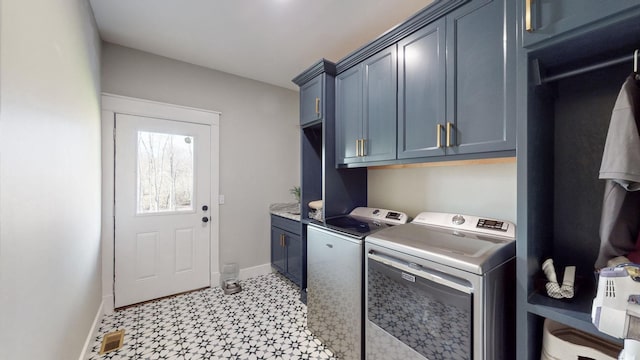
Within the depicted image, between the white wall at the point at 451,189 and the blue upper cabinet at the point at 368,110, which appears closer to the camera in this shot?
the white wall at the point at 451,189

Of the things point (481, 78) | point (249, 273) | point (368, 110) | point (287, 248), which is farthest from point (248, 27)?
point (249, 273)

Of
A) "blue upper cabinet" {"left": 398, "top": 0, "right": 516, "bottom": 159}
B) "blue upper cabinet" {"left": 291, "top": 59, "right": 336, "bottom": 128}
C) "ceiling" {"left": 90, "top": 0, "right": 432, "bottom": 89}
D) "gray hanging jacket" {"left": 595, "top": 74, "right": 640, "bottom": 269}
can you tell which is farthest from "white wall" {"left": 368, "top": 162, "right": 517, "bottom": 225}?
"ceiling" {"left": 90, "top": 0, "right": 432, "bottom": 89}

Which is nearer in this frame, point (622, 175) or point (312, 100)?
point (622, 175)

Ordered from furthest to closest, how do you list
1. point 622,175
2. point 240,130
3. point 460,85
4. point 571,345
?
point 240,130 → point 460,85 → point 571,345 → point 622,175

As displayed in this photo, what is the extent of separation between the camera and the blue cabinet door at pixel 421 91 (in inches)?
58.6

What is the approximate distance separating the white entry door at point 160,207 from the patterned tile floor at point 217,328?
250 mm

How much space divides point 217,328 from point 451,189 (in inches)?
91.5

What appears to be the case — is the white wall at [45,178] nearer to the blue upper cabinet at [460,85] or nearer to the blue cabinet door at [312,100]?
the blue cabinet door at [312,100]

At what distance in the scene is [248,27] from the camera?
219 cm

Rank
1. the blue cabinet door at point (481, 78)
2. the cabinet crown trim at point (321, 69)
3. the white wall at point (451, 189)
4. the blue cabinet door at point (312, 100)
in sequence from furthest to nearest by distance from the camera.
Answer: the blue cabinet door at point (312, 100) < the cabinet crown trim at point (321, 69) < the white wall at point (451, 189) < the blue cabinet door at point (481, 78)

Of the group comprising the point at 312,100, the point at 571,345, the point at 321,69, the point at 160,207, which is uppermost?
the point at 321,69

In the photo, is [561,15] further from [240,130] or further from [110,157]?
[110,157]

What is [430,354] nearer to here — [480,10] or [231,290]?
[480,10]

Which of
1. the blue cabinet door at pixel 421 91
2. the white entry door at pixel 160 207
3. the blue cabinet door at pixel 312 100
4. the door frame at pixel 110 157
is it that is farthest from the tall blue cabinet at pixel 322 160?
the door frame at pixel 110 157
